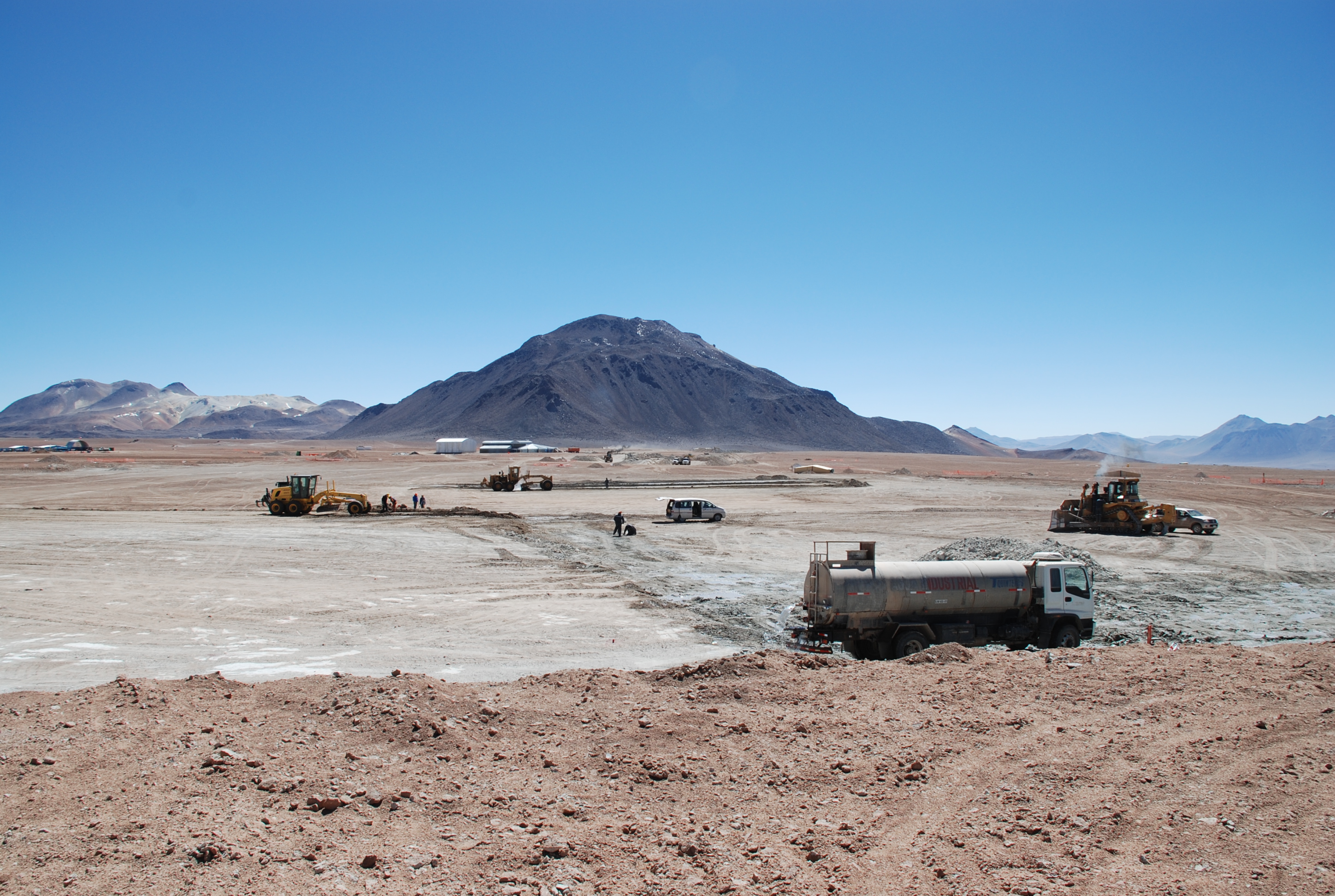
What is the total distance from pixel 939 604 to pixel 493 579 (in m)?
14.5

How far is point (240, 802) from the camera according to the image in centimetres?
753

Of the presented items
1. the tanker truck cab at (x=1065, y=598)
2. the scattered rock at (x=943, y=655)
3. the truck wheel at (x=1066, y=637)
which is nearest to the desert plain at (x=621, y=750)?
the scattered rock at (x=943, y=655)

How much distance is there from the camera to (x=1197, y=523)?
39438 millimetres

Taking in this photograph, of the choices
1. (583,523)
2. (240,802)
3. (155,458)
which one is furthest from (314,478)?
(155,458)

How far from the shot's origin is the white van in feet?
141

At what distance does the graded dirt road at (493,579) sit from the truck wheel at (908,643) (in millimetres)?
3521

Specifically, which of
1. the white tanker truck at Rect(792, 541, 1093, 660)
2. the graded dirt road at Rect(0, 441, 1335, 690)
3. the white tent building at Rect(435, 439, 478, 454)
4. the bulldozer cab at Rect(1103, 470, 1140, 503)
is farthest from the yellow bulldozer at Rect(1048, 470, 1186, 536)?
the white tent building at Rect(435, 439, 478, 454)

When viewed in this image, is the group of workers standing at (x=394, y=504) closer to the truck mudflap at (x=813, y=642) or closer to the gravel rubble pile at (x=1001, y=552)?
the gravel rubble pile at (x=1001, y=552)

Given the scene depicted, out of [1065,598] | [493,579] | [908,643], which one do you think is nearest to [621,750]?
[908,643]

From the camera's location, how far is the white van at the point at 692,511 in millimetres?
42831

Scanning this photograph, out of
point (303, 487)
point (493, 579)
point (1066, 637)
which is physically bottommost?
point (493, 579)

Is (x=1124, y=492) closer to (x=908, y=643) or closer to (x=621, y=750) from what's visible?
(x=908, y=643)

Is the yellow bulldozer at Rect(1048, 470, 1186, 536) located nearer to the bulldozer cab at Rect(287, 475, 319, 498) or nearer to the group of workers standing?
the group of workers standing

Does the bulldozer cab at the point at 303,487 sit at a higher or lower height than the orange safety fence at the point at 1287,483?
higher
